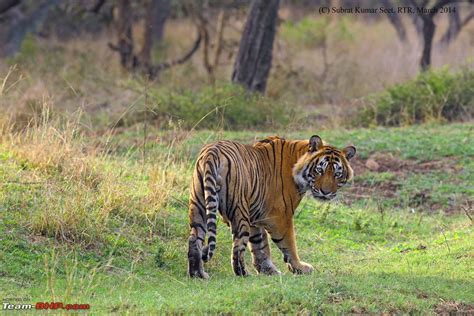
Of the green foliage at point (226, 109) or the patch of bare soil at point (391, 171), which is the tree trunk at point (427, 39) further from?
the patch of bare soil at point (391, 171)

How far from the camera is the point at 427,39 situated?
56.8 feet

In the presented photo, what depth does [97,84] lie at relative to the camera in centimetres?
1738

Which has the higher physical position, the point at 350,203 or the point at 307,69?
the point at 307,69

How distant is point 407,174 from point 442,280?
178 inches

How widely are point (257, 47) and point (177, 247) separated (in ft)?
27.1

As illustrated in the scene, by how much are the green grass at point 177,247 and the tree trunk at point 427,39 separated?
6.04 meters

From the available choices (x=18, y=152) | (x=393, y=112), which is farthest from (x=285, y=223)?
(x=393, y=112)

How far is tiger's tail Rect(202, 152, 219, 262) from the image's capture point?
669 centimetres

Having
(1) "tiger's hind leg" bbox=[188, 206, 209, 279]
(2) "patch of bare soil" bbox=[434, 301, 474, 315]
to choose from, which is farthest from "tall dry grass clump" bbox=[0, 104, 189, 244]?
(2) "patch of bare soil" bbox=[434, 301, 474, 315]

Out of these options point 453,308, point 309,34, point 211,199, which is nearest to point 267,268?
point 211,199

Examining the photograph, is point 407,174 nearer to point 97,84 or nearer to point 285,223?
point 285,223

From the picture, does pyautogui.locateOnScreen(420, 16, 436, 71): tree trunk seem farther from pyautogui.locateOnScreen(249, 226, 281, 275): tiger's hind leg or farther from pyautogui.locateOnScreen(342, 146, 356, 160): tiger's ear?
pyautogui.locateOnScreen(249, 226, 281, 275): tiger's hind leg

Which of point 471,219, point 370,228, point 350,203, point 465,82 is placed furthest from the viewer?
point 465,82

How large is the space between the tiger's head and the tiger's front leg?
1.17ft
